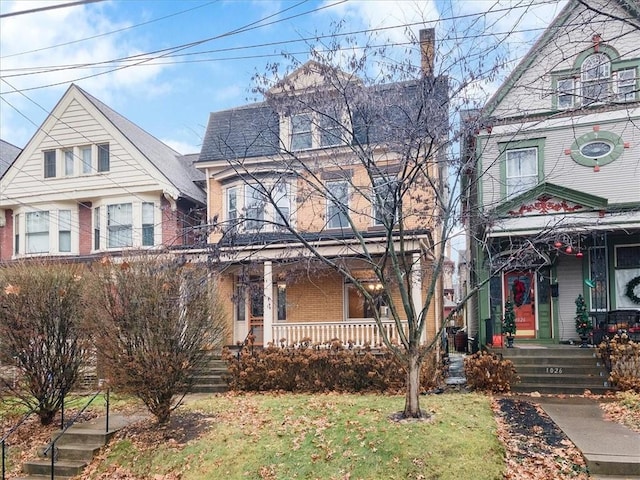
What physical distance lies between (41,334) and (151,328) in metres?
2.75

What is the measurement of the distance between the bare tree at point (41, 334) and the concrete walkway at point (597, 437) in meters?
8.68

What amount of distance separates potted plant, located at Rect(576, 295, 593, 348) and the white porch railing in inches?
177

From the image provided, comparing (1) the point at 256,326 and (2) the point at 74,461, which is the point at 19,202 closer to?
(1) the point at 256,326

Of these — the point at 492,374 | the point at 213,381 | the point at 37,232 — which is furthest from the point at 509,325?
the point at 37,232

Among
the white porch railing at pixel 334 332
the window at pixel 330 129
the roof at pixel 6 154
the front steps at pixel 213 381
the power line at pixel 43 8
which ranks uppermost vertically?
the roof at pixel 6 154

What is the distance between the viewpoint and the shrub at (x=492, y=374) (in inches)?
391

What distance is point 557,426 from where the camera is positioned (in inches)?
291

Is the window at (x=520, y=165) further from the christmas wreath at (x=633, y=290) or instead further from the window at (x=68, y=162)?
the window at (x=68, y=162)

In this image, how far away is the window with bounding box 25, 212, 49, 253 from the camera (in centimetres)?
1819

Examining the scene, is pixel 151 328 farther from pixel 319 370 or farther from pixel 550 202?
pixel 550 202

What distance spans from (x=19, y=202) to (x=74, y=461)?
14.0m

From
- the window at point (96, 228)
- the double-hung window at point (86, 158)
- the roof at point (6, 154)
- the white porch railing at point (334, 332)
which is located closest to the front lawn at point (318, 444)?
the white porch railing at point (334, 332)

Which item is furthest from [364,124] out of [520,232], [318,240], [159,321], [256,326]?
[256,326]

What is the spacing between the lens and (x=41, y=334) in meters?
9.15
